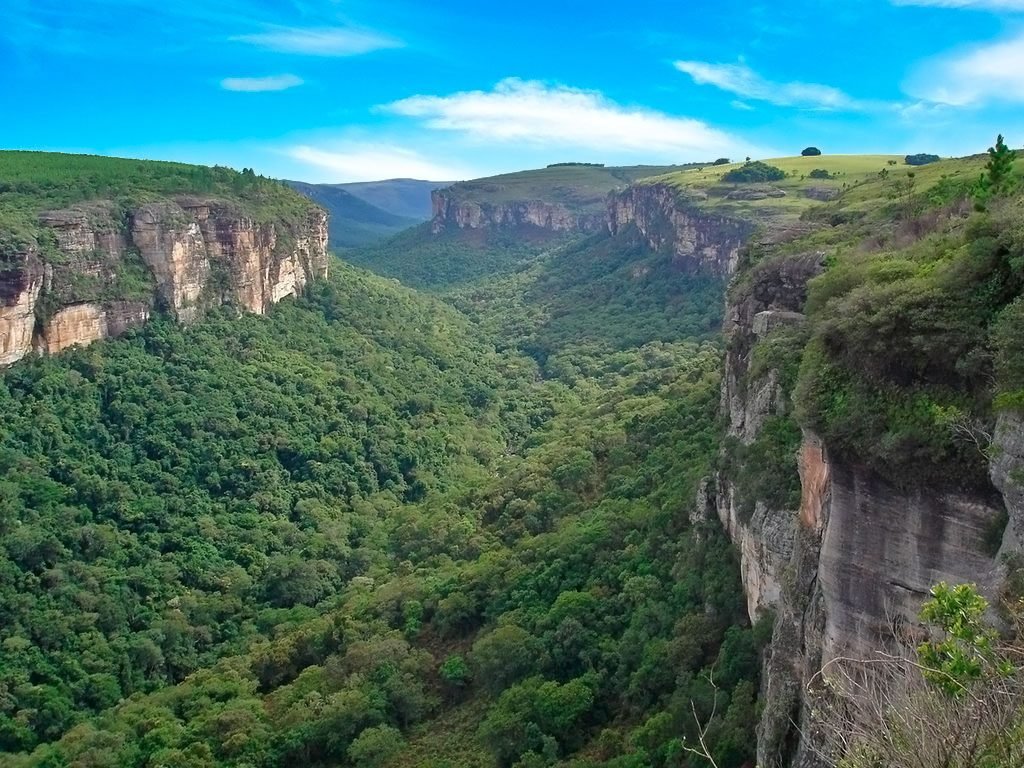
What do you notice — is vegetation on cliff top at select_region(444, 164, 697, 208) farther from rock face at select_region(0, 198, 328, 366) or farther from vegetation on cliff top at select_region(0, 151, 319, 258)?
rock face at select_region(0, 198, 328, 366)

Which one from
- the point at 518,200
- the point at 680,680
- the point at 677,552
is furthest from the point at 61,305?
the point at 518,200

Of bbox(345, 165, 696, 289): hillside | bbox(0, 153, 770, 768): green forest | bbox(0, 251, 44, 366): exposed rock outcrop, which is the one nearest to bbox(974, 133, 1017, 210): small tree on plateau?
bbox(0, 153, 770, 768): green forest

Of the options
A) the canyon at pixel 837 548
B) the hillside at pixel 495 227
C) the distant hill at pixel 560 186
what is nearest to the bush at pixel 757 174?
the hillside at pixel 495 227

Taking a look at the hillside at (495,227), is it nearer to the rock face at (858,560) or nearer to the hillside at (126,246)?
the hillside at (126,246)

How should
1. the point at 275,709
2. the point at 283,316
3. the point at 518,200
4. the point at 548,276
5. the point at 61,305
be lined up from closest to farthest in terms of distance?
the point at 275,709 < the point at 61,305 < the point at 283,316 < the point at 548,276 < the point at 518,200

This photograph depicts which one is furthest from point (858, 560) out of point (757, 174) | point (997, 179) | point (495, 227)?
point (495, 227)

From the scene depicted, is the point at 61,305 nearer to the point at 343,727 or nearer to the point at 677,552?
the point at 343,727
